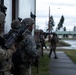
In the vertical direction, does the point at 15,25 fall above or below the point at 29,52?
above

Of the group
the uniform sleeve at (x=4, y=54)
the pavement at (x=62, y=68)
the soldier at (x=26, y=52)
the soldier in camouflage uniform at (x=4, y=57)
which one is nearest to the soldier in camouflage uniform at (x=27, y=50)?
the soldier at (x=26, y=52)

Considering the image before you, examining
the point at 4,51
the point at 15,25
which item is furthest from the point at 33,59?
the point at 4,51

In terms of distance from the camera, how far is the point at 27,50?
6.33m

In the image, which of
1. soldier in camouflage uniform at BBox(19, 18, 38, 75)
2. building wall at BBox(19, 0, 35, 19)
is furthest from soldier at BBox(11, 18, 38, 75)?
building wall at BBox(19, 0, 35, 19)

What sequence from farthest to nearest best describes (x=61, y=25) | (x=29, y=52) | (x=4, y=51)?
(x=61, y=25), (x=29, y=52), (x=4, y=51)

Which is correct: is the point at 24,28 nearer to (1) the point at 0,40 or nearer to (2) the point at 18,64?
(1) the point at 0,40

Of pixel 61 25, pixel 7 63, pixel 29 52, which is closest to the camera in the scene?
pixel 7 63

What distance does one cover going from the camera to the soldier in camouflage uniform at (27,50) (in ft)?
20.5

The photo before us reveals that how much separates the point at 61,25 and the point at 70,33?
6.75m

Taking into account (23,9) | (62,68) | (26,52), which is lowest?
(62,68)

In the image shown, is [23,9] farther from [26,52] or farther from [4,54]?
[4,54]

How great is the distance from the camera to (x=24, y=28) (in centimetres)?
553

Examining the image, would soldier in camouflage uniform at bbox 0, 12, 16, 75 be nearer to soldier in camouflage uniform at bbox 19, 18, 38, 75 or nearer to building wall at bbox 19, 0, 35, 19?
soldier in camouflage uniform at bbox 19, 18, 38, 75

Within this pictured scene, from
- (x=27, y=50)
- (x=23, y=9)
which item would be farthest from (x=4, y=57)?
(x=23, y=9)
